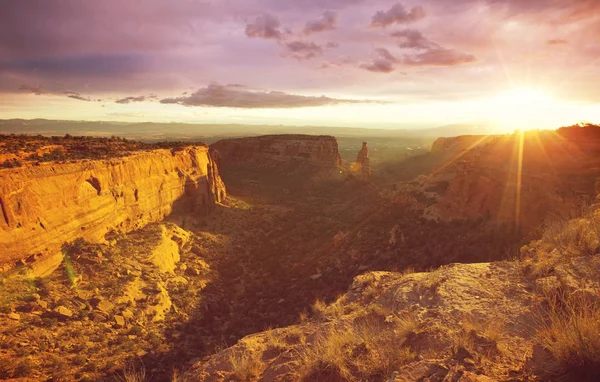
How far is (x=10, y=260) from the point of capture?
509 inches

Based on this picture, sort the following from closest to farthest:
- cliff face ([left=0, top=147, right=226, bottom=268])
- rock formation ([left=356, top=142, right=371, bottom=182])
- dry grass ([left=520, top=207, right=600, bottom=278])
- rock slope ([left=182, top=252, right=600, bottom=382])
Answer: rock slope ([left=182, top=252, right=600, bottom=382]) < dry grass ([left=520, top=207, right=600, bottom=278]) < cliff face ([left=0, top=147, right=226, bottom=268]) < rock formation ([left=356, top=142, right=371, bottom=182])

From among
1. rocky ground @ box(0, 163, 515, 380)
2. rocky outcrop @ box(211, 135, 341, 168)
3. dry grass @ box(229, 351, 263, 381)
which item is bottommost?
rocky ground @ box(0, 163, 515, 380)

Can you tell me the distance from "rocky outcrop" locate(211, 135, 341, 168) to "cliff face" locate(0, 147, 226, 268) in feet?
97.3

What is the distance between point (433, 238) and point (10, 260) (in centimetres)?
2010

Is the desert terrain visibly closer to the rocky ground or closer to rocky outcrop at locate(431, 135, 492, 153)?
the rocky ground

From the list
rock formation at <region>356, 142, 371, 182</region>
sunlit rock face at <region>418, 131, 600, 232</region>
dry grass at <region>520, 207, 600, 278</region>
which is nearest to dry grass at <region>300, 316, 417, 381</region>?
dry grass at <region>520, 207, 600, 278</region>

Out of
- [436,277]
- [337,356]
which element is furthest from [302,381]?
[436,277]

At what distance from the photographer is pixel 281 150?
60.1 metres

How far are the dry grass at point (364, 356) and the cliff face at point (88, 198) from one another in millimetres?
13851

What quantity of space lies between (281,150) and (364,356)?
55.8m

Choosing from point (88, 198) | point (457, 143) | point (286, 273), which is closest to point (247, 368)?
point (286, 273)

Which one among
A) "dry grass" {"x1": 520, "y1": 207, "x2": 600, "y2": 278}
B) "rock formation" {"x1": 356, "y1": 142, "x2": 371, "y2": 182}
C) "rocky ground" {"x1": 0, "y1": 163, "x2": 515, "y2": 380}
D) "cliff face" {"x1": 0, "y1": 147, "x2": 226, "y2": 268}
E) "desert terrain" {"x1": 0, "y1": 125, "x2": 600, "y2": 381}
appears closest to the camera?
"desert terrain" {"x1": 0, "y1": 125, "x2": 600, "y2": 381}

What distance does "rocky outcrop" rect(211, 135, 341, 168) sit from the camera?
5772 centimetres

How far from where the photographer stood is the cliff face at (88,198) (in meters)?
13.6
